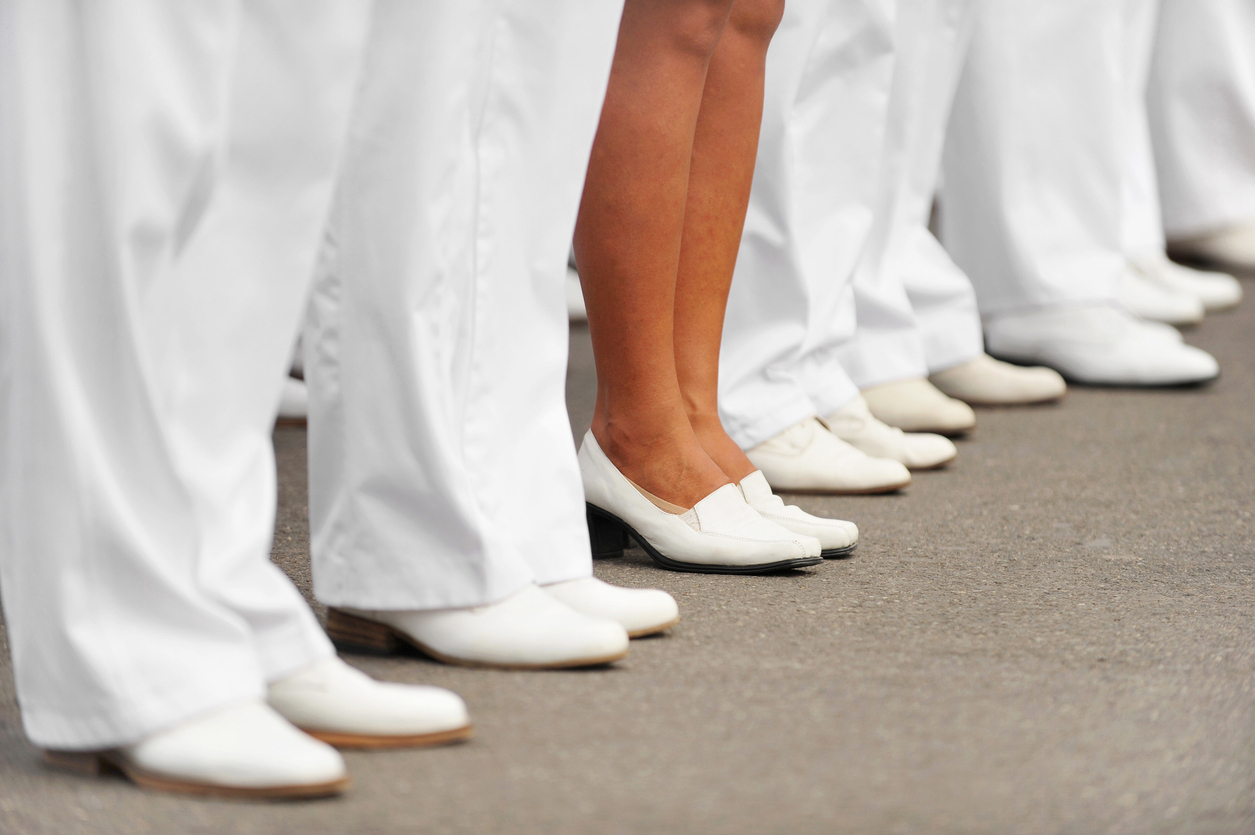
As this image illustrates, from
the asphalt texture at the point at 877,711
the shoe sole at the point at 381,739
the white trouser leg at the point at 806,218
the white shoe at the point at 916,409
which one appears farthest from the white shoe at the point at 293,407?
the shoe sole at the point at 381,739

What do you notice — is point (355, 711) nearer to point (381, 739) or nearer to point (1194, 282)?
point (381, 739)

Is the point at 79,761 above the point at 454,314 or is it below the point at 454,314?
below

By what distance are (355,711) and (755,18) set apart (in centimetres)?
84

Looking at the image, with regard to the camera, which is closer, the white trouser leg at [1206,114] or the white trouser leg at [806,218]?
the white trouser leg at [806,218]

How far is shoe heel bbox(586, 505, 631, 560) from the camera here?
1561 millimetres

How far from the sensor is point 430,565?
1151 mm

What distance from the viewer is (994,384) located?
2502mm

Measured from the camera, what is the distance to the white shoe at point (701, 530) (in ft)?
4.84

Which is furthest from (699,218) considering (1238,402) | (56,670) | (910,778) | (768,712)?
(1238,402)

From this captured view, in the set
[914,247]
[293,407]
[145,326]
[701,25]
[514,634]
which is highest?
[701,25]

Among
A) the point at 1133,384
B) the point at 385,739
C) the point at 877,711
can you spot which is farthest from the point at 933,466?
the point at 385,739

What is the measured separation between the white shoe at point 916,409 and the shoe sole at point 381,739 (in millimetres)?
1330

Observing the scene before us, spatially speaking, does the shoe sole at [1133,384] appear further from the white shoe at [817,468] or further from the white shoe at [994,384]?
the white shoe at [817,468]

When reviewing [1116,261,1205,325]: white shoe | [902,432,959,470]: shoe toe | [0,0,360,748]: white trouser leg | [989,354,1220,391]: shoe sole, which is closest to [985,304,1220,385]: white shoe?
[989,354,1220,391]: shoe sole
